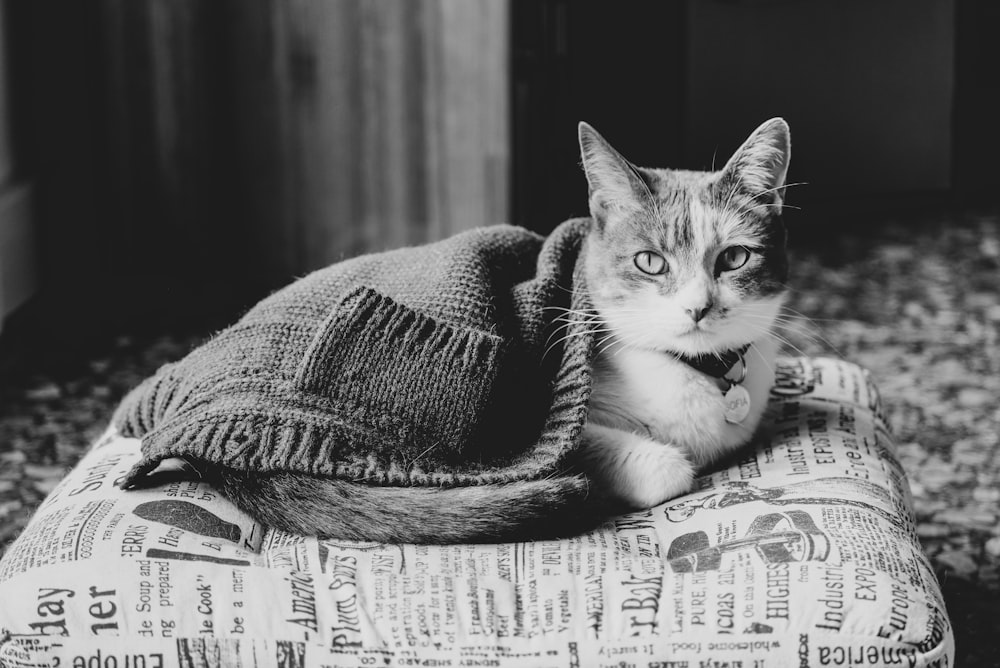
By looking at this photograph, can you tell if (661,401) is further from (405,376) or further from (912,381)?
(912,381)

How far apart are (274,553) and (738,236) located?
61cm

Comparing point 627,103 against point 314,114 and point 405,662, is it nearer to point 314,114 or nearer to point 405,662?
point 314,114

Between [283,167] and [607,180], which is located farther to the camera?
[283,167]

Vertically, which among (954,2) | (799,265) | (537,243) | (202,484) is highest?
(954,2)

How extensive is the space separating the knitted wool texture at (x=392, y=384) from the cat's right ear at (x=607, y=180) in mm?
110

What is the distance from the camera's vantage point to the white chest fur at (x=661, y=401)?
1332mm

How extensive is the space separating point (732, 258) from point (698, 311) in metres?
0.09

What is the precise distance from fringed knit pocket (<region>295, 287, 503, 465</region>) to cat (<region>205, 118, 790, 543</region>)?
0.08 meters

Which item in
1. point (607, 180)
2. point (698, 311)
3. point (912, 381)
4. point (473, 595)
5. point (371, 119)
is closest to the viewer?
point (473, 595)

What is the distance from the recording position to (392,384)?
48.6 inches

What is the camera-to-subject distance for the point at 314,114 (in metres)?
2.80

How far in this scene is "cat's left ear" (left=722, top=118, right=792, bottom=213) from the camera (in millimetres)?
1268

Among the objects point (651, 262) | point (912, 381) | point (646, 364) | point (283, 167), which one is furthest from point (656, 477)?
point (283, 167)

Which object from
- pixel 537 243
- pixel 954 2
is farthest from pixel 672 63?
pixel 537 243
